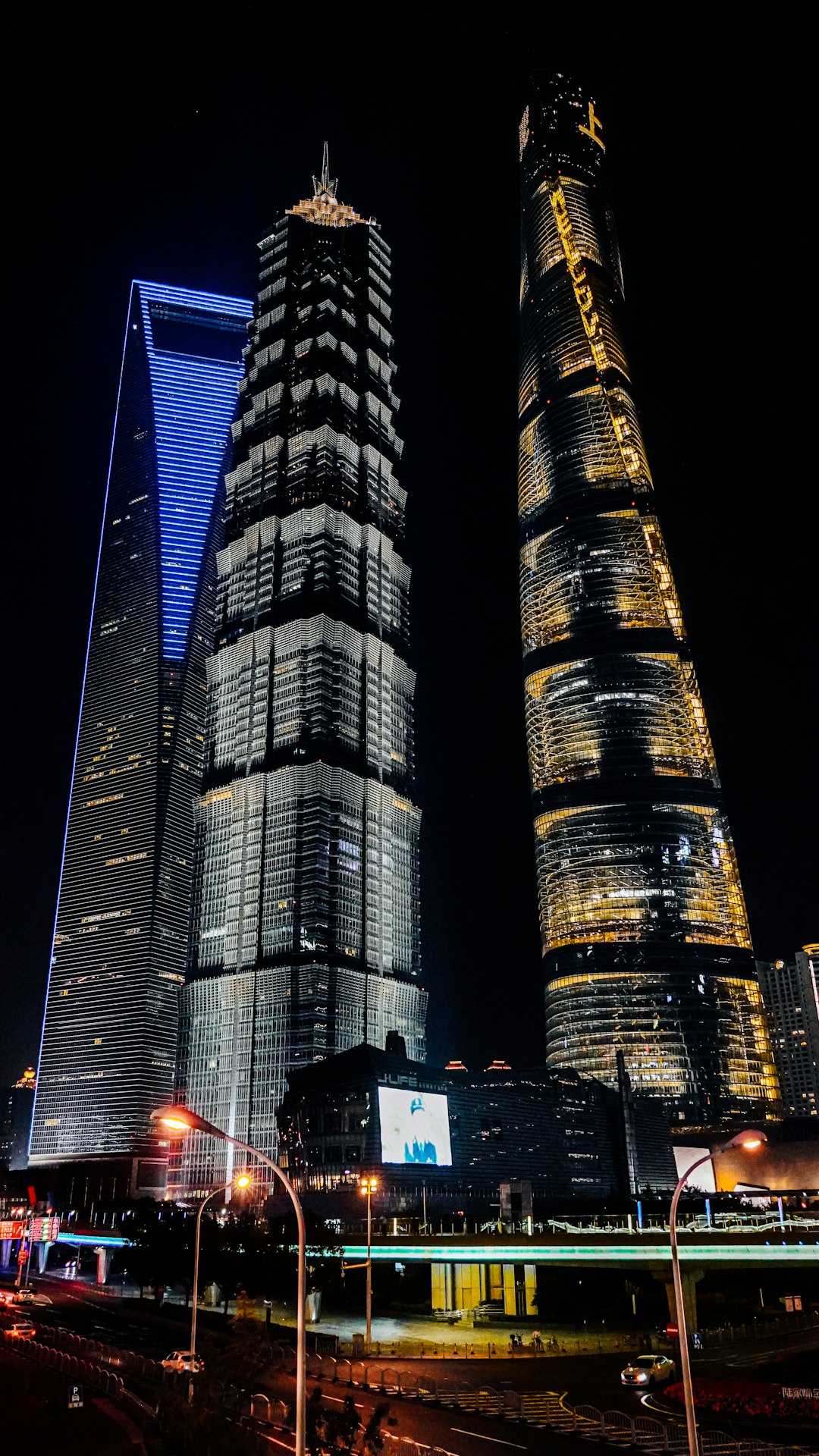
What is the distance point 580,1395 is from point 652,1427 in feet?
38.4

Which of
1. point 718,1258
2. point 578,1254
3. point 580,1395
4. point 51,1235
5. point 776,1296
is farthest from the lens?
point 776,1296

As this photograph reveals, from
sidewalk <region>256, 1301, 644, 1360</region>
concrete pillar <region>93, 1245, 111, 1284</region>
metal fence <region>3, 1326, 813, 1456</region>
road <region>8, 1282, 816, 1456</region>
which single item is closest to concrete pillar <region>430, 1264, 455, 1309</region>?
sidewalk <region>256, 1301, 644, 1360</region>

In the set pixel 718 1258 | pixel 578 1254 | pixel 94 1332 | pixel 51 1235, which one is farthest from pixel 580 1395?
pixel 51 1235

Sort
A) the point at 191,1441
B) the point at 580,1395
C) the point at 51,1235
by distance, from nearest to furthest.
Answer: the point at 191,1441 < the point at 580,1395 < the point at 51,1235

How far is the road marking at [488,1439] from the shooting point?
45.8m

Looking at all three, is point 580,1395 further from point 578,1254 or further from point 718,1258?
point 578,1254

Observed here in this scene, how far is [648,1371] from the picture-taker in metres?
64.7

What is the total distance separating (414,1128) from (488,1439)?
467 ft

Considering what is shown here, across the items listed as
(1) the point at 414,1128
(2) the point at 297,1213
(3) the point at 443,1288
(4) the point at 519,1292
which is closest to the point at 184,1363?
(2) the point at 297,1213

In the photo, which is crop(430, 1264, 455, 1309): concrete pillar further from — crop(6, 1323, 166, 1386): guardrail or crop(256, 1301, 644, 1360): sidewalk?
crop(6, 1323, 166, 1386): guardrail

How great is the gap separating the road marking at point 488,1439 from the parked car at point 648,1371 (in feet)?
58.2

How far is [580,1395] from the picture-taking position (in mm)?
60594

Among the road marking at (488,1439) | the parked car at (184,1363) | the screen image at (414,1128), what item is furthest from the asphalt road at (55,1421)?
the screen image at (414,1128)

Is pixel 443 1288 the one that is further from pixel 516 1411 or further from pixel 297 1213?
pixel 297 1213
